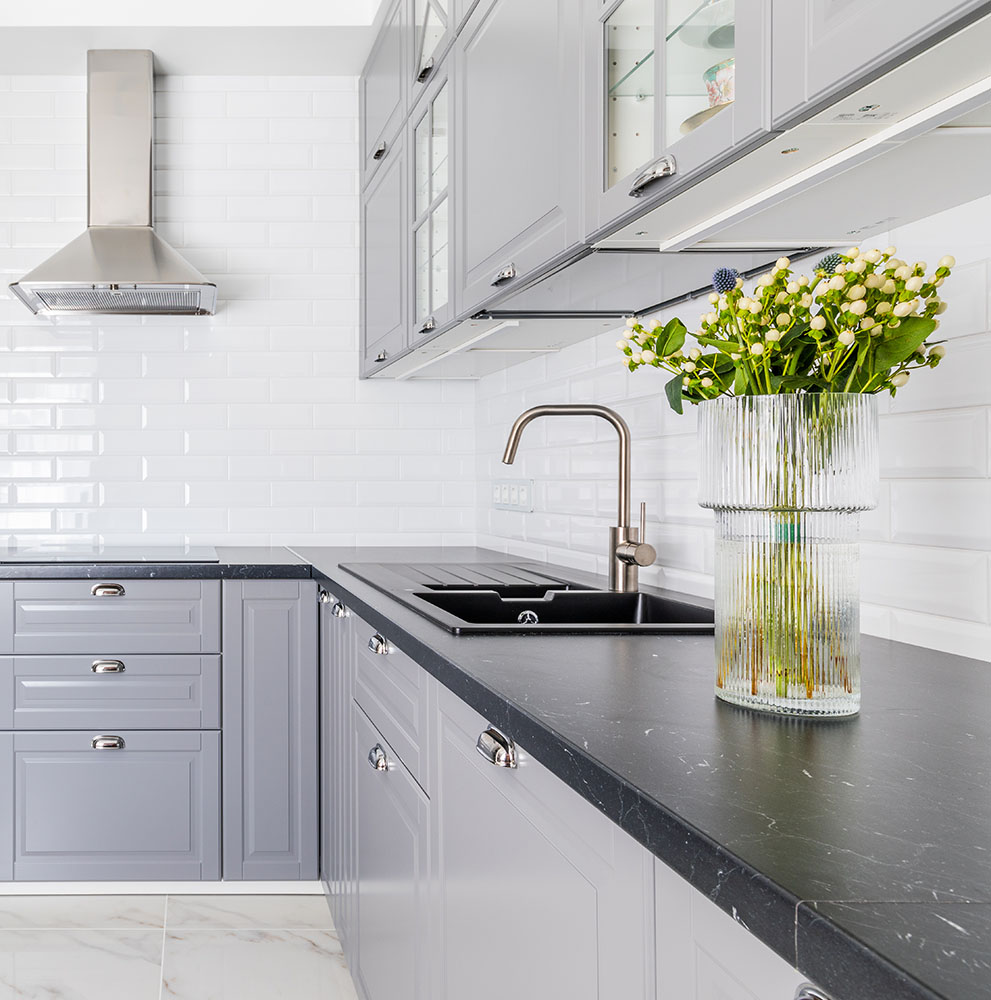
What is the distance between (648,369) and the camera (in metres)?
2.17

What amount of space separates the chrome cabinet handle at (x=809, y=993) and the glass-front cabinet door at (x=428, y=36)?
2013 mm

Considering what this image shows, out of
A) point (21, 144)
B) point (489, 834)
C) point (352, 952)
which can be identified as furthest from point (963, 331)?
point (21, 144)

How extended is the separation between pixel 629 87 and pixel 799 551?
2.13 feet

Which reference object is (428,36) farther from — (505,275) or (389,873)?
(389,873)

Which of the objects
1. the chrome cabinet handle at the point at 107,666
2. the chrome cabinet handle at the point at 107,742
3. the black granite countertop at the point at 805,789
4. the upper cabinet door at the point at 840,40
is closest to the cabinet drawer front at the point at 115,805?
the chrome cabinet handle at the point at 107,742

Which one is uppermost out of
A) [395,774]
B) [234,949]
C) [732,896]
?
[732,896]

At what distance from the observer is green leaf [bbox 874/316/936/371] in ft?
3.13

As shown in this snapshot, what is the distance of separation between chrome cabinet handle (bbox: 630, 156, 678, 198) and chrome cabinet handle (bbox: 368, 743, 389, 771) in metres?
1.00

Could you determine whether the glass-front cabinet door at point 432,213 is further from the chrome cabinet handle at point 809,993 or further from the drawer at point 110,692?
the chrome cabinet handle at point 809,993

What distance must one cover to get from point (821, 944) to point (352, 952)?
1897 mm

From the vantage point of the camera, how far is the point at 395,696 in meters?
1.65

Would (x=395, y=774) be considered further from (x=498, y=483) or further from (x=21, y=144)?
(x=21, y=144)

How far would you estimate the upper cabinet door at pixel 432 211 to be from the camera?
2.23m

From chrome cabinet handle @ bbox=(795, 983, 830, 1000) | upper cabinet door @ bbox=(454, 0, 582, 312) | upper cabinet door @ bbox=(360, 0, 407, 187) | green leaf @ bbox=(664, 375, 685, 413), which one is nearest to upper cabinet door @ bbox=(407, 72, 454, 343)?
upper cabinet door @ bbox=(454, 0, 582, 312)
